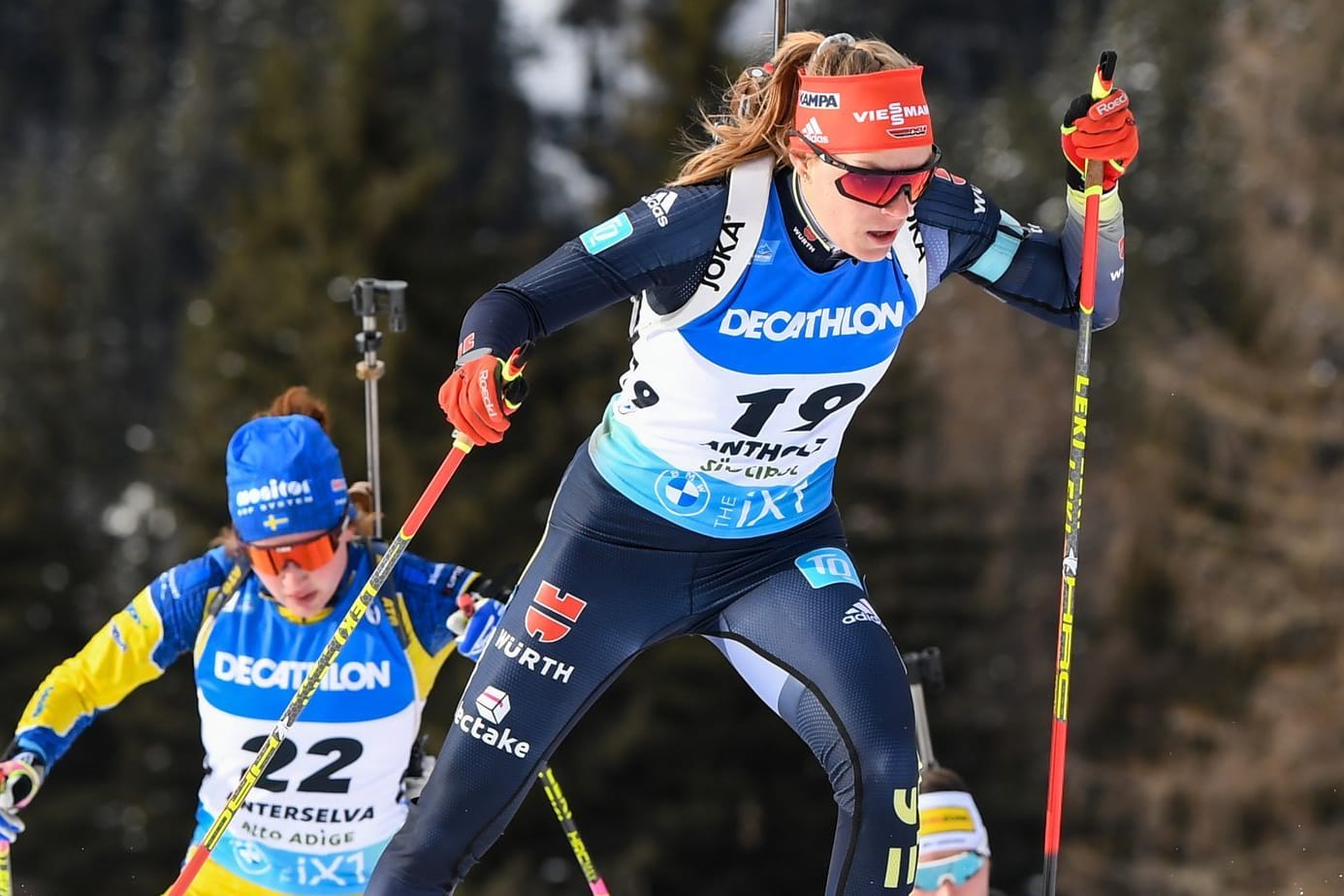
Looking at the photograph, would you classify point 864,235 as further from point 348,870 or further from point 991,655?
point 991,655

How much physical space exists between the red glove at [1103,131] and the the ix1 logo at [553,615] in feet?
4.66

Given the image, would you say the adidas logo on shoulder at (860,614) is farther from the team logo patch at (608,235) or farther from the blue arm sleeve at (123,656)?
the blue arm sleeve at (123,656)

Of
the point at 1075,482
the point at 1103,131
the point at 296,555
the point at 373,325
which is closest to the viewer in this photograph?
the point at 1103,131

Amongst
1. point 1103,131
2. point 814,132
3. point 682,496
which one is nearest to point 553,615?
point 682,496

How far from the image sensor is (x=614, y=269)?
350 cm

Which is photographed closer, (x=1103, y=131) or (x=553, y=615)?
(x=553, y=615)

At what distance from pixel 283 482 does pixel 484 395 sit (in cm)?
115

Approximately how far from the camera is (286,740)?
14.6 feet

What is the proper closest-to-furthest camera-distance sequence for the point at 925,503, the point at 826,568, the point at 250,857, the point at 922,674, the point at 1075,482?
the point at 826,568, the point at 1075,482, the point at 250,857, the point at 922,674, the point at 925,503

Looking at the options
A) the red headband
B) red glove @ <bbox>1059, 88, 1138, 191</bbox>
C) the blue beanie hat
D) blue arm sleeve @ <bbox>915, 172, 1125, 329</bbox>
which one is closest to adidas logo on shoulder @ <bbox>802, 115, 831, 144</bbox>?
the red headband

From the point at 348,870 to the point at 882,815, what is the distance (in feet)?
5.26

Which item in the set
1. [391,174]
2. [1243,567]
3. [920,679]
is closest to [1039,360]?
[1243,567]

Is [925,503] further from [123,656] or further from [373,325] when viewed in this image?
[123,656]

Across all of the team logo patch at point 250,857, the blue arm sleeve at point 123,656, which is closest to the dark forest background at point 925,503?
the blue arm sleeve at point 123,656
